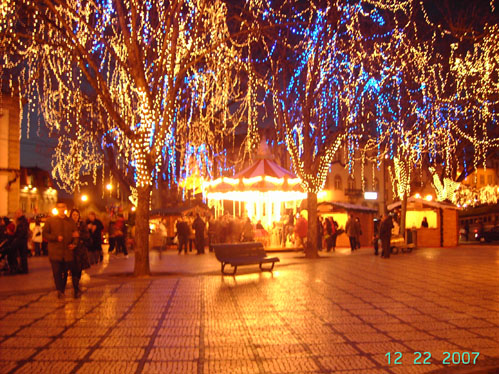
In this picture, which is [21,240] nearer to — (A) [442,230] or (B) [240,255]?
(B) [240,255]

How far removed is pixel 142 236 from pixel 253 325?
292 inches

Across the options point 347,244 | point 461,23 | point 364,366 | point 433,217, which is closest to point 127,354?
point 364,366

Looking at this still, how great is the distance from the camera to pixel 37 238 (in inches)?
958

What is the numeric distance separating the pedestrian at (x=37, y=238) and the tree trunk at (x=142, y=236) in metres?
10.3

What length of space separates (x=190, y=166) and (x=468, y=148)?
20.0 meters

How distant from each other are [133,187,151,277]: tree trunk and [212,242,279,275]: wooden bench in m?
1.76

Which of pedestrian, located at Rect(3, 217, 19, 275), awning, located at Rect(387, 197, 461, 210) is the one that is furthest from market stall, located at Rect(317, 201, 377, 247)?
pedestrian, located at Rect(3, 217, 19, 275)

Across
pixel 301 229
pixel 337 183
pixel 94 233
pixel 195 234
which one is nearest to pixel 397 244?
pixel 301 229

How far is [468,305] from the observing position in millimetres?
9789

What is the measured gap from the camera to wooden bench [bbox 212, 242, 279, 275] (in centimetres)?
1535

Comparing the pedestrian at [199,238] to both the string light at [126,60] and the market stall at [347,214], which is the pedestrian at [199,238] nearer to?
the string light at [126,60]

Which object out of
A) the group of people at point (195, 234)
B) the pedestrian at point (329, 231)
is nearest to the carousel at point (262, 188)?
the pedestrian at point (329, 231)

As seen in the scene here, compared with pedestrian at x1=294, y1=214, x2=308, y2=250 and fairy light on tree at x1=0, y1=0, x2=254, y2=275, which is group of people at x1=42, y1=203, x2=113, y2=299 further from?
pedestrian at x1=294, y1=214, x2=308, y2=250

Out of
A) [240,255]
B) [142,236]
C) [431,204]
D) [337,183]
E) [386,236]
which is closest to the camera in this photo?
[142,236]
